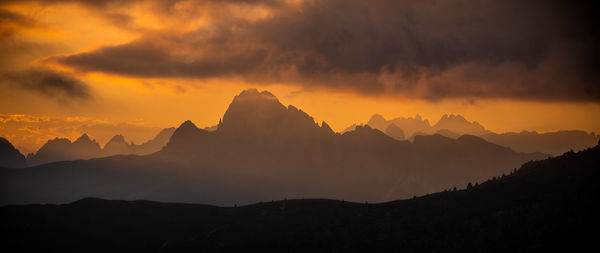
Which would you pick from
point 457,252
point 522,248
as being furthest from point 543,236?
point 457,252

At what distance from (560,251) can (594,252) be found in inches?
366

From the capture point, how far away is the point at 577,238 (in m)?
189

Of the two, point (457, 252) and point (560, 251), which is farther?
point (457, 252)

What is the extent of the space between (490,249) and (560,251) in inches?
856

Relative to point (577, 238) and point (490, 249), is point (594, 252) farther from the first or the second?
point (490, 249)

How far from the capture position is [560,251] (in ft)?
598

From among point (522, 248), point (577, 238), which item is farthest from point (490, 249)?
point (577, 238)

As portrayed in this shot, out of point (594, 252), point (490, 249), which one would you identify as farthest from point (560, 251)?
point (490, 249)

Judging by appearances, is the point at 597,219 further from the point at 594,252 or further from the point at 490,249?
the point at 490,249

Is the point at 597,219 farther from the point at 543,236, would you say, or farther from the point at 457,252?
the point at 457,252

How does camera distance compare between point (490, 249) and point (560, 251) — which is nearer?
point (560, 251)

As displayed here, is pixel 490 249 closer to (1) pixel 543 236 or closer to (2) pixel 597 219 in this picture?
(1) pixel 543 236

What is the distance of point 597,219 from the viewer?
199125 millimetres

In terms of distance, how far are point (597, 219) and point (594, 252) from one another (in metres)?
24.5
